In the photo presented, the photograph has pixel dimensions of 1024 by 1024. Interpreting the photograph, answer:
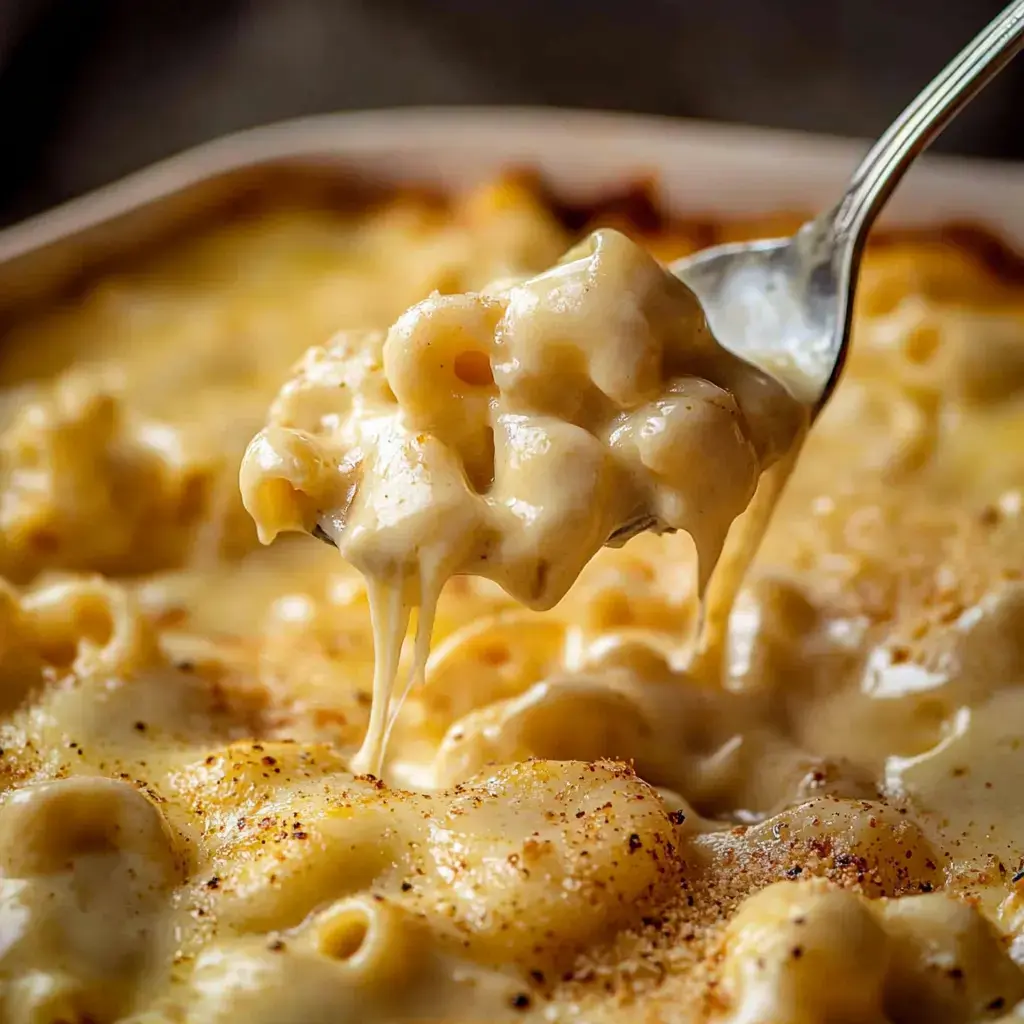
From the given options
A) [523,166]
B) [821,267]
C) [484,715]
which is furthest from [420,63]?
[484,715]

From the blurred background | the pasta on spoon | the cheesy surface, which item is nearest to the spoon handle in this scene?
the pasta on spoon

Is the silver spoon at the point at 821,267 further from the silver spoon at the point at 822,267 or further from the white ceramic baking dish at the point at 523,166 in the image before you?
the white ceramic baking dish at the point at 523,166

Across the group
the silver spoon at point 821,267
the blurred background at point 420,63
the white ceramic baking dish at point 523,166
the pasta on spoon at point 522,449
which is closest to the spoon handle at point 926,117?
the silver spoon at point 821,267

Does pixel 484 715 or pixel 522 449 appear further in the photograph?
pixel 484 715

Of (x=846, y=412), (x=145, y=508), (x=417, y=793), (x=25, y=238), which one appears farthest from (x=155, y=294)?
(x=417, y=793)

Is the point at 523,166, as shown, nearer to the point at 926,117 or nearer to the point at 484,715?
the point at 926,117

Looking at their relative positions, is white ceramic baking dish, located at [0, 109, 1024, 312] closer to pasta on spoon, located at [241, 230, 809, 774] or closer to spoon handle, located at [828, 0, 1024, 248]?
spoon handle, located at [828, 0, 1024, 248]
